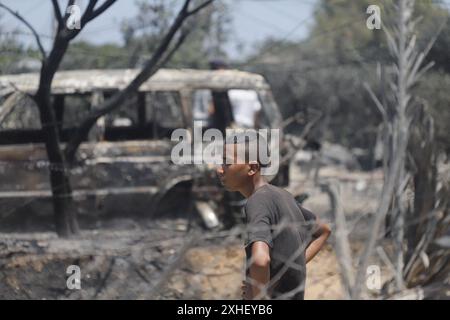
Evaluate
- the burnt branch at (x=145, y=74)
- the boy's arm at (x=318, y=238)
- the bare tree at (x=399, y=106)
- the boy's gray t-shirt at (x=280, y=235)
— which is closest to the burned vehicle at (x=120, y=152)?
the burnt branch at (x=145, y=74)

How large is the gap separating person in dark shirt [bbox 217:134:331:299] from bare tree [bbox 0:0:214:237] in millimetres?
2670

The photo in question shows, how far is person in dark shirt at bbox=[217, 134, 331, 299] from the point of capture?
3.06 m

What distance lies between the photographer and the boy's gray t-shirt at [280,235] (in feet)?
10.2

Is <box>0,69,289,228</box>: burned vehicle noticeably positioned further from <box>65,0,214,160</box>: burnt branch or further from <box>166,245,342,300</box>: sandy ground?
<box>65,0,214,160</box>: burnt branch

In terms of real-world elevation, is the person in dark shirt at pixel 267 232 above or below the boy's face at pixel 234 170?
below

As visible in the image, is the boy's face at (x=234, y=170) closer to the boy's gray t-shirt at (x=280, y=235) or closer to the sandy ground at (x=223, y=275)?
the boy's gray t-shirt at (x=280, y=235)

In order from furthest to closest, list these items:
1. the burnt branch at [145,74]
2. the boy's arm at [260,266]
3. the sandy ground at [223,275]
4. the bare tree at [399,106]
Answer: the sandy ground at [223,275] → the burnt branch at [145,74] → the bare tree at [399,106] → the boy's arm at [260,266]

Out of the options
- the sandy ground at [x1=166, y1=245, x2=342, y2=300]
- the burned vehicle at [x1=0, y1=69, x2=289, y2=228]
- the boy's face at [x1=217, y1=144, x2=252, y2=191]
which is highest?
the boy's face at [x1=217, y1=144, x2=252, y2=191]

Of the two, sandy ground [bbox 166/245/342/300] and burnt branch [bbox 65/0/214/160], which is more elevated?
burnt branch [bbox 65/0/214/160]

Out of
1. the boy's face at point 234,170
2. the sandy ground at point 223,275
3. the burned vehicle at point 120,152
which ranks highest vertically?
the boy's face at point 234,170

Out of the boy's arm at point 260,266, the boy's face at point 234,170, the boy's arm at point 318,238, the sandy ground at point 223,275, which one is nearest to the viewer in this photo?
the boy's arm at point 260,266

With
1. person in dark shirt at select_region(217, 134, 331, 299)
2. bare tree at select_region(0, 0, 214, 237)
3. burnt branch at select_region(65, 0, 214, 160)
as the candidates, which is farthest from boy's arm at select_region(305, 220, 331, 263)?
burnt branch at select_region(65, 0, 214, 160)

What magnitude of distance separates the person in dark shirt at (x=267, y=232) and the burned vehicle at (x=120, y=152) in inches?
161
